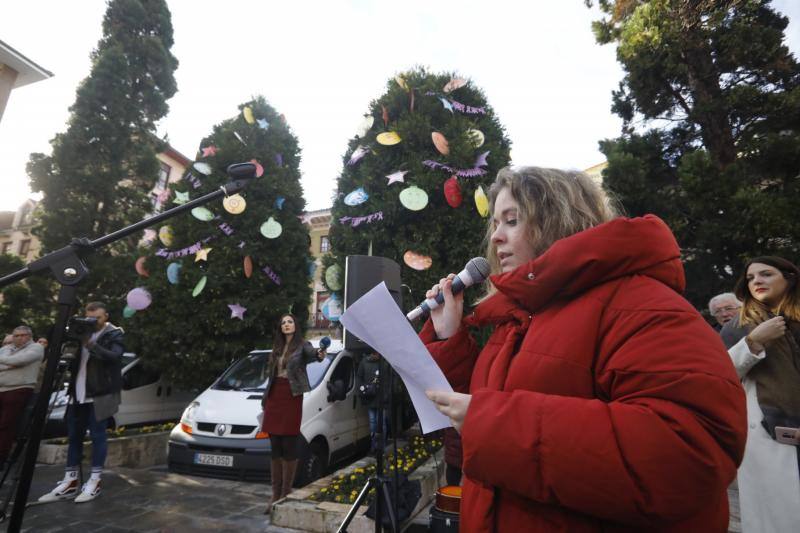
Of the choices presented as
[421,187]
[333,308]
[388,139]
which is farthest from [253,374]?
[388,139]

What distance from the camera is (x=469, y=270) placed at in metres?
1.89

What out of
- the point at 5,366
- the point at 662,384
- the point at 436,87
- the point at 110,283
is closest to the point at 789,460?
the point at 662,384

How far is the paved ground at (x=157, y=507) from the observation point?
373 cm

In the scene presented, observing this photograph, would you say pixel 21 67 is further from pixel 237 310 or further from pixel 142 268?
pixel 237 310

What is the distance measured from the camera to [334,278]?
6387 mm

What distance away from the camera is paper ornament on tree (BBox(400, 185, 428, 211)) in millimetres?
5898

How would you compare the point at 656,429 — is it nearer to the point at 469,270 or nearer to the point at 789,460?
the point at 469,270

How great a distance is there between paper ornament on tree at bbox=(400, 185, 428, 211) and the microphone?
404 cm

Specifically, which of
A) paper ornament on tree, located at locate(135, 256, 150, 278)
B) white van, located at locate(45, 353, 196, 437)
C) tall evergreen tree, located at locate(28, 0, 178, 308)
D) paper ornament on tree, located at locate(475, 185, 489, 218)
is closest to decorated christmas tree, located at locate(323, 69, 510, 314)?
paper ornament on tree, located at locate(475, 185, 489, 218)

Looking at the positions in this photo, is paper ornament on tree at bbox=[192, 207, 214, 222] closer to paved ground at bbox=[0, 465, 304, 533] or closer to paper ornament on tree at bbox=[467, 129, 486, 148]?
paved ground at bbox=[0, 465, 304, 533]

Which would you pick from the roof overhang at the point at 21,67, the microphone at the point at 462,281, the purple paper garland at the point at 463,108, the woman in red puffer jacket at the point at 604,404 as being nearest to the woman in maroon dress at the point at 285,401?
the microphone at the point at 462,281

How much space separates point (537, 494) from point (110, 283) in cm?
1221

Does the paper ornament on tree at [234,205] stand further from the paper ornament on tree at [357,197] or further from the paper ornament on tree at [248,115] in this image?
the paper ornament on tree at [357,197]

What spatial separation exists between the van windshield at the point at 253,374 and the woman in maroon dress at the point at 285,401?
4.01 feet
